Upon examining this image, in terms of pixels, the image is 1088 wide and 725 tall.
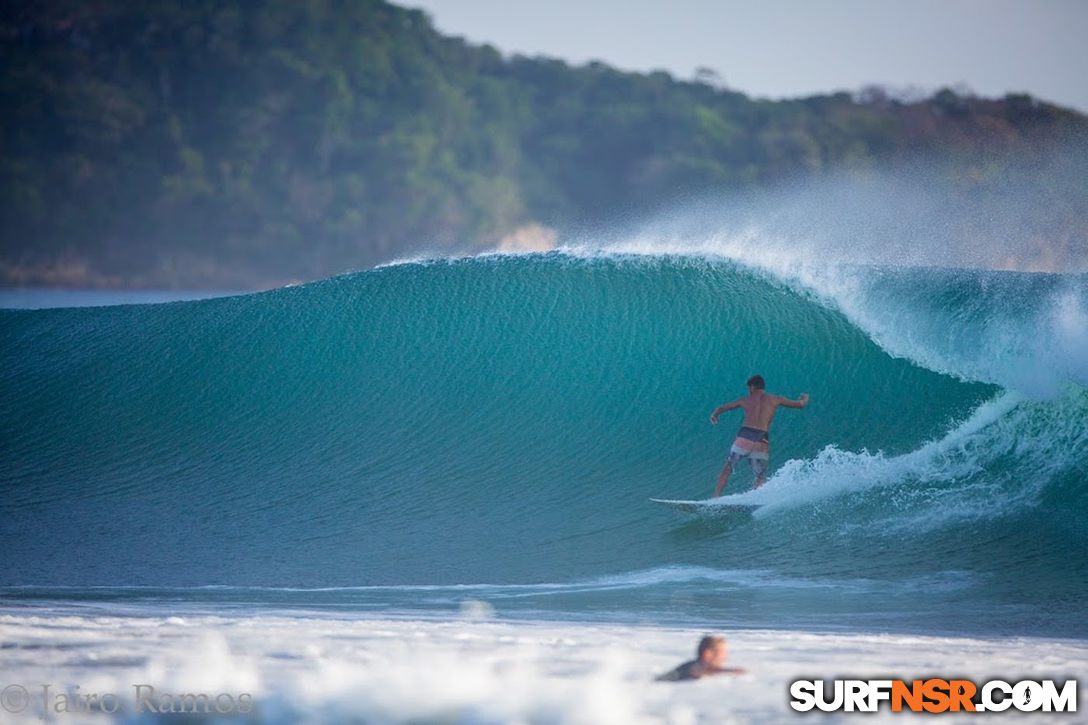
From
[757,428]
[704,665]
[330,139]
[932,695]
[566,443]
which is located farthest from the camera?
[330,139]

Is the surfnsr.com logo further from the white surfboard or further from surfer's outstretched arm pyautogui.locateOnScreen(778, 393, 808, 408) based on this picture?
surfer's outstretched arm pyautogui.locateOnScreen(778, 393, 808, 408)

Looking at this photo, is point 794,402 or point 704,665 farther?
point 794,402

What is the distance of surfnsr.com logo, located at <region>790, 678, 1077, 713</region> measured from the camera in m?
5.41

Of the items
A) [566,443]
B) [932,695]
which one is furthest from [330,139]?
[932,695]

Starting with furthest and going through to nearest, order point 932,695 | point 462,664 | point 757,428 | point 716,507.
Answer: point 757,428
point 716,507
point 462,664
point 932,695

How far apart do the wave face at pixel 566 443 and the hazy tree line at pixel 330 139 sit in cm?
3928

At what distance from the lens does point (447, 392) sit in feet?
40.2

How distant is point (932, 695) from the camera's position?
5582mm

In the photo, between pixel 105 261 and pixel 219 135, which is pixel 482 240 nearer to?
pixel 219 135

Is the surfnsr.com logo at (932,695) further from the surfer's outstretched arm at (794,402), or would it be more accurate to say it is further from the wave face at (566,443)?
the surfer's outstretched arm at (794,402)

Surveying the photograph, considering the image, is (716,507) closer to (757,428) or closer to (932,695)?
(757,428)

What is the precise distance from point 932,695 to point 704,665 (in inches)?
34.2

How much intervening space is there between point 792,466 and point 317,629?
4179mm

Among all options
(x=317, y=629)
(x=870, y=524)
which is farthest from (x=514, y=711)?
(x=870, y=524)
